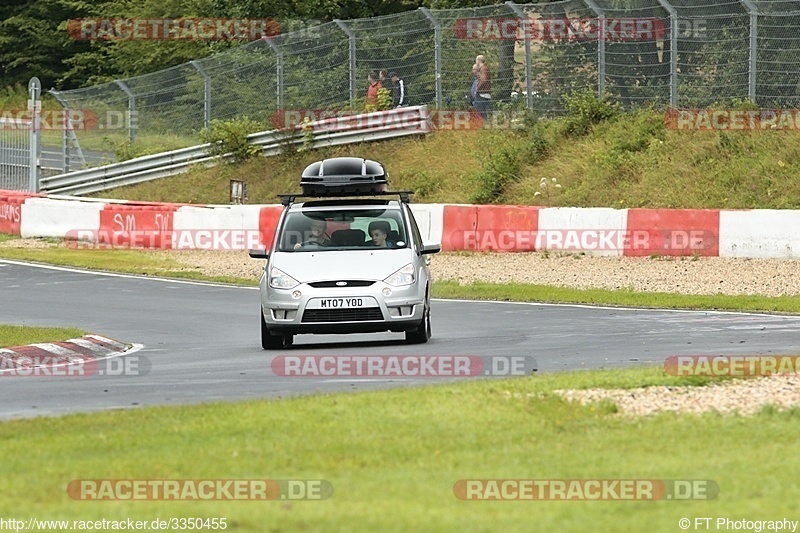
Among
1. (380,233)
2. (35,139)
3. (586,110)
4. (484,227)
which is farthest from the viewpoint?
(35,139)

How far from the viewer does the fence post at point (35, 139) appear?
124ft

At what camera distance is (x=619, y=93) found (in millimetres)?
33250

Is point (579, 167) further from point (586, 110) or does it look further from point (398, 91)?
point (398, 91)

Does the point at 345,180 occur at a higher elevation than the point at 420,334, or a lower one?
higher

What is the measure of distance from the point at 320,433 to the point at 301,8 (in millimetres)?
36769

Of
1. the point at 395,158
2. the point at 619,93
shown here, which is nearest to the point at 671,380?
the point at 619,93

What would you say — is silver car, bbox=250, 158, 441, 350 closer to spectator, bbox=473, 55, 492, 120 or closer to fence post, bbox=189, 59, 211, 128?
spectator, bbox=473, 55, 492, 120

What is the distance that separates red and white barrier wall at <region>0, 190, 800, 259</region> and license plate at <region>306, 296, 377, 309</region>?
10.7m

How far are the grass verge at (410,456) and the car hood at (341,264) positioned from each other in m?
4.75

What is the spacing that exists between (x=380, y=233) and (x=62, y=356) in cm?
365

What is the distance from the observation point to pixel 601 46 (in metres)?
32.1

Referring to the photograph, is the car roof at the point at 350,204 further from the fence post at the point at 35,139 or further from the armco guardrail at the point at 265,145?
the fence post at the point at 35,139

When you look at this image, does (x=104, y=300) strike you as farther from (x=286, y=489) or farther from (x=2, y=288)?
(x=286, y=489)

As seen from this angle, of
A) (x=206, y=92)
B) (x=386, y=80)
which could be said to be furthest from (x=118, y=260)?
(x=206, y=92)
